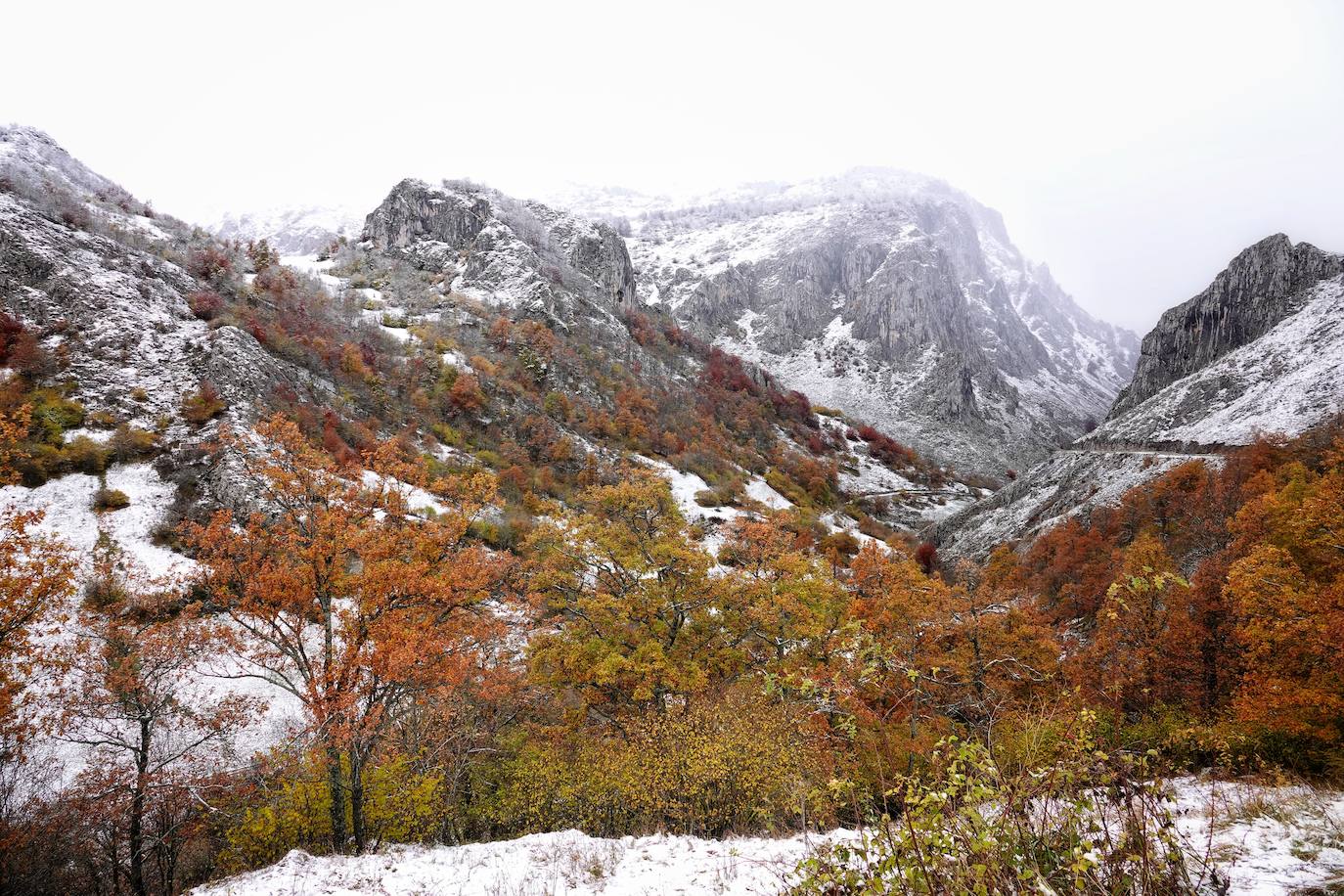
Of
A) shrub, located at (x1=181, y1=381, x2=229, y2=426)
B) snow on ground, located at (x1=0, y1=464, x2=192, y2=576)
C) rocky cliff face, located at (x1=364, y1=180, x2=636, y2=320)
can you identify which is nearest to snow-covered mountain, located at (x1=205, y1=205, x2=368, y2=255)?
rocky cliff face, located at (x1=364, y1=180, x2=636, y2=320)

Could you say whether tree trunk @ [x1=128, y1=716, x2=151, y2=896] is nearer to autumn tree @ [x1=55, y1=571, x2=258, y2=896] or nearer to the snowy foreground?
autumn tree @ [x1=55, y1=571, x2=258, y2=896]

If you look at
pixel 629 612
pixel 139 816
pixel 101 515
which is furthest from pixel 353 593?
pixel 101 515

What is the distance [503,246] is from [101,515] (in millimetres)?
60284

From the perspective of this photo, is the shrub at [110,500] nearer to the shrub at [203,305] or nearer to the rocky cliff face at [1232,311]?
the shrub at [203,305]

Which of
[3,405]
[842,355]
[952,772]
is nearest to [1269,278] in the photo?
[842,355]

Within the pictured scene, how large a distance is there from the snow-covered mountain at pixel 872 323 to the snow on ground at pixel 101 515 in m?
102

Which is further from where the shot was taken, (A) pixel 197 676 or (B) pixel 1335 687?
(A) pixel 197 676

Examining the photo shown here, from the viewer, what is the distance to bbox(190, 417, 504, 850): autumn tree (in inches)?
495

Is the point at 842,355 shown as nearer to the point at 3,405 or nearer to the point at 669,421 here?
the point at 669,421

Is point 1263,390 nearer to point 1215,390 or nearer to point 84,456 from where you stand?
point 1215,390

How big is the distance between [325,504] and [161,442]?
18869 millimetres

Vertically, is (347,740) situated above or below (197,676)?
below

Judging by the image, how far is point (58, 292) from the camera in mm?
29766

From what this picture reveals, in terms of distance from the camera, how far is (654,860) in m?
8.67
